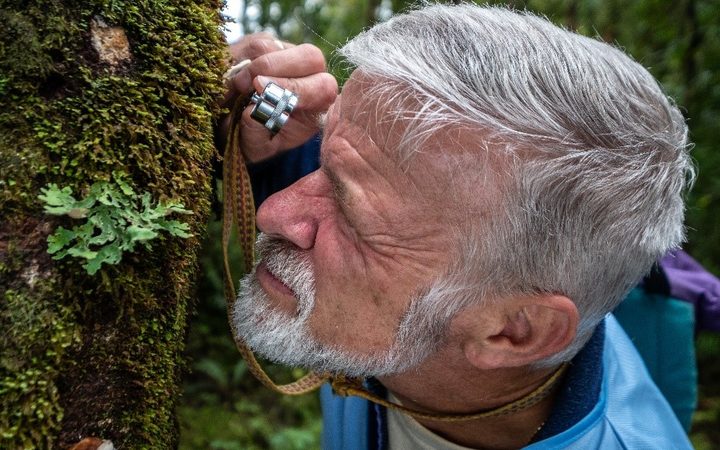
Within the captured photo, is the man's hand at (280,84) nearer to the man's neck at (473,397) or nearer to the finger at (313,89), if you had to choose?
the finger at (313,89)

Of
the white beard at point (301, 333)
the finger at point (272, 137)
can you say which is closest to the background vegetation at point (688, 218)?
the finger at point (272, 137)

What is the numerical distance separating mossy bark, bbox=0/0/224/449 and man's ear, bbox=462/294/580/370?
102 cm

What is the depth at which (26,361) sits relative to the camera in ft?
4.29

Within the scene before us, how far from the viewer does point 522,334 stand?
2008 millimetres

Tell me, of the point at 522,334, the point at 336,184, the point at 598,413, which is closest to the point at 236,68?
the point at 336,184

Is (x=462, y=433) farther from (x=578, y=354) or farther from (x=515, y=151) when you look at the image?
(x=515, y=151)

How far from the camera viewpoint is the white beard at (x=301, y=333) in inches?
76.8

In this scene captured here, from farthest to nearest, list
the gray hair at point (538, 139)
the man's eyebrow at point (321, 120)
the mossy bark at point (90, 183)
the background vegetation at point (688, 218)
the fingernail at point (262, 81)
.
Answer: the background vegetation at point (688, 218)
the man's eyebrow at point (321, 120)
the fingernail at point (262, 81)
the gray hair at point (538, 139)
the mossy bark at point (90, 183)

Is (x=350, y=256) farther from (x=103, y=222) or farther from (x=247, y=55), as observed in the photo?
(x=247, y=55)

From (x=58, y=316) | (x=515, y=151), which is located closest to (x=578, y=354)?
(x=515, y=151)

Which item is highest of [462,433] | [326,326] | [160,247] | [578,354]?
[160,247]

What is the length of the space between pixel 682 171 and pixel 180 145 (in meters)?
1.75

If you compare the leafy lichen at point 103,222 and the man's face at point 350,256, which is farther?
the man's face at point 350,256

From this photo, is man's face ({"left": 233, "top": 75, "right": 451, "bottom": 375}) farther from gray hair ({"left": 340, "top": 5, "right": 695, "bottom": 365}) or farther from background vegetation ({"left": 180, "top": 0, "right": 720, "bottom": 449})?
background vegetation ({"left": 180, "top": 0, "right": 720, "bottom": 449})
